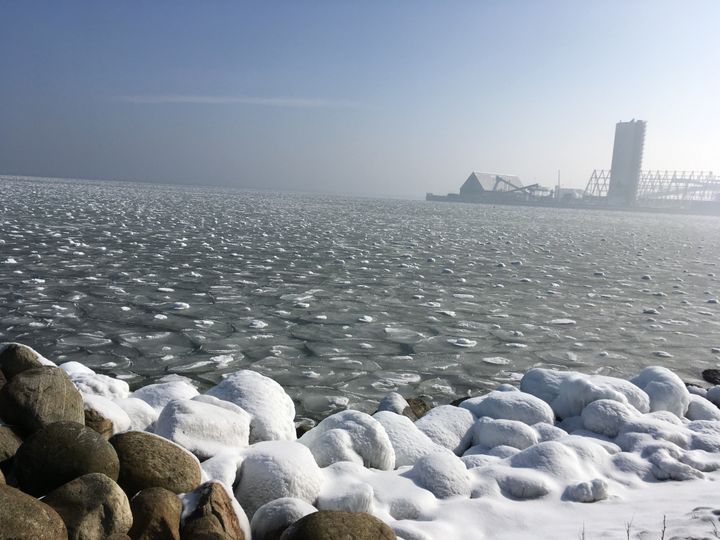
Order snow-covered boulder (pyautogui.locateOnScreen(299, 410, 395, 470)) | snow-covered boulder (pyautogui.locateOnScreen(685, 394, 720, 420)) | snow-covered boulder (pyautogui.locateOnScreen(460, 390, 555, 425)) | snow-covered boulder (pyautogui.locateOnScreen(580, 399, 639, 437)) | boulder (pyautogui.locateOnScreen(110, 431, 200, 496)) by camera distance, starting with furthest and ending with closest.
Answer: snow-covered boulder (pyautogui.locateOnScreen(685, 394, 720, 420)), snow-covered boulder (pyautogui.locateOnScreen(460, 390, 555, 425)), snow-covered boulder (pyautogui.locateOnScreen(580, 399, 639, 437)), snow-covered boulder (pyautogui.locateOnScreen(299, 410, 395, 470)), boulder (pyautogui.locateOnScreen(110, 431, 200, 496))

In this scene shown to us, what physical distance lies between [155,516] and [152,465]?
319mm

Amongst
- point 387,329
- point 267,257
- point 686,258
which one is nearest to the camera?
point 387,329

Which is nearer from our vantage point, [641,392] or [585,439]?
[585,439]

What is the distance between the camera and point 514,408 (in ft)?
13.0

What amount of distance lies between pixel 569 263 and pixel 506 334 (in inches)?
283

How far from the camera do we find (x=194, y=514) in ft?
7.22

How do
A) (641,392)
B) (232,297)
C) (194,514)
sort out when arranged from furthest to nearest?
(232,297), (641,392), (194,514)

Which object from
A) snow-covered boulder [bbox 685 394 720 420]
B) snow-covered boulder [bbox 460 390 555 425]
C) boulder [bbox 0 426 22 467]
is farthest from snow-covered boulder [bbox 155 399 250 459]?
snow-covered boulder [bbox 685 394 720 420]

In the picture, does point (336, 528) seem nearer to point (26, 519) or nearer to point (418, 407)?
point (26, 519)

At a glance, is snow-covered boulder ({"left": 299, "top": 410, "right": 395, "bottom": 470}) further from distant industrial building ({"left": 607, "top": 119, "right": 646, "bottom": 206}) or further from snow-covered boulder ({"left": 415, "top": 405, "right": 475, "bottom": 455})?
distant industrial building ({"left": 607, "top": 119, "right": 646, "bottom": 206})

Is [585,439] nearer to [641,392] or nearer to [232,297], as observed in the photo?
[641,392]

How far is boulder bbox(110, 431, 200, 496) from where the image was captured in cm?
238

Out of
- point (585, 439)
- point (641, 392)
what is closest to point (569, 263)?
point (641, 392)

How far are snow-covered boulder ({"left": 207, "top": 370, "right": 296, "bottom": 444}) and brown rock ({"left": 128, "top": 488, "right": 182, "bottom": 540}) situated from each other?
106 cm
